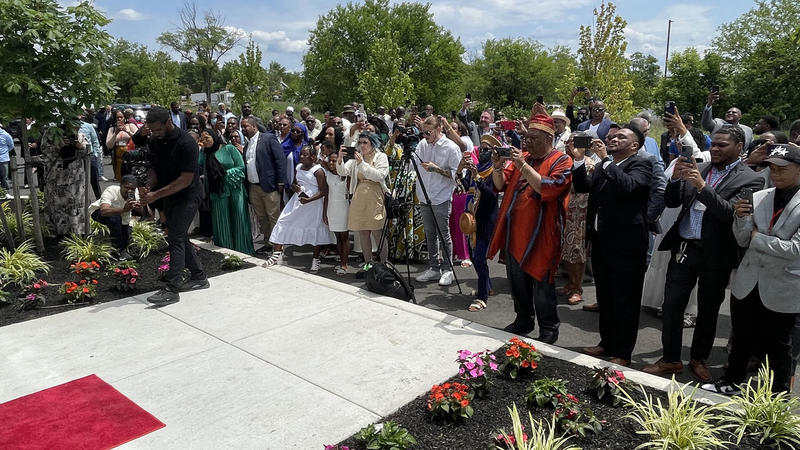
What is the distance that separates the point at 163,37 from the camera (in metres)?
57.6

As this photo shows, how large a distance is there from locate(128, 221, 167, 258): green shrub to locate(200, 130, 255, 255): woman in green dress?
0.79 m

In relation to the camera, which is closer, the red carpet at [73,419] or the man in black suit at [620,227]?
the red carpet at [73,419]

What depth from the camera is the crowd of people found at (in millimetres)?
3670

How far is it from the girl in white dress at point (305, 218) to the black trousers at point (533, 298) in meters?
3.26

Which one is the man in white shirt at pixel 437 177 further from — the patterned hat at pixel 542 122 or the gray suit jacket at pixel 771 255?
the gray suit jacket at pixel 771 255

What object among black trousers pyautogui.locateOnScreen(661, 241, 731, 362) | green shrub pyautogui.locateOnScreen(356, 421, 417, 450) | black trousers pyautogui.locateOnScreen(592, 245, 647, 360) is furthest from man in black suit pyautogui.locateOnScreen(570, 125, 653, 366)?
green shrub pyautogui.locateOnScreen(356, 421, 417, 450)

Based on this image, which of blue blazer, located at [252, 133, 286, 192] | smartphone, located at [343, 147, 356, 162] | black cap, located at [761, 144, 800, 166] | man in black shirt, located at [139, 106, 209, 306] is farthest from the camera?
blue blazer, located at [252, 133, 286, 192]

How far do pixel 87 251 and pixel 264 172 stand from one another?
243cm

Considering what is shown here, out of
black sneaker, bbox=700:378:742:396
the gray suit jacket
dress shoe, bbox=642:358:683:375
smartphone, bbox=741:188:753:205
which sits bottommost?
dress shoe, bbox=642:358:683:375

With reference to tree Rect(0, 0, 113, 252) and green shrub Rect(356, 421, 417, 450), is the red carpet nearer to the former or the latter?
green shrub Rect(356, 421, 417, 450)

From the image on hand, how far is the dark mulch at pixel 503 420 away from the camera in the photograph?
311 cm

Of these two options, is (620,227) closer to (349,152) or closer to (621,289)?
(621,289)

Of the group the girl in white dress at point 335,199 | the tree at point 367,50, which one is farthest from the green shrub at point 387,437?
the tree at point 367,50

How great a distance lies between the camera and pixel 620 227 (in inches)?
165
